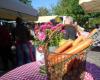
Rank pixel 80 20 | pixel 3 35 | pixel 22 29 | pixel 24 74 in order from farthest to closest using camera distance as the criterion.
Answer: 1. pixel 80 20
2. pixel 3 35
3. pixel 22 29
4. pixel 24 74

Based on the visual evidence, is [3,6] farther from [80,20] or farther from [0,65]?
[80,20]

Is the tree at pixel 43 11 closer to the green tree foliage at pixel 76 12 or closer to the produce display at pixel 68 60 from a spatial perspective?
the green tree foliage at pixel 76 12

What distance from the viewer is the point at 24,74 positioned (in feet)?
11.0

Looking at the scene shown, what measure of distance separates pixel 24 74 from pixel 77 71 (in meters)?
0.77

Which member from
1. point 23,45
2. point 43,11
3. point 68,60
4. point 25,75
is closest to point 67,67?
point 68,60

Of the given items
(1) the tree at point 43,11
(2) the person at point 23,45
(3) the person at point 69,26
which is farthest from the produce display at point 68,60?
(1) the tree at point 43,11

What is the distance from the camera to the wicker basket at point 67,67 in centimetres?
257

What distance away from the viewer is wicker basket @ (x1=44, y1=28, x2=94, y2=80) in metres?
2.57

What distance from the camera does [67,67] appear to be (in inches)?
104

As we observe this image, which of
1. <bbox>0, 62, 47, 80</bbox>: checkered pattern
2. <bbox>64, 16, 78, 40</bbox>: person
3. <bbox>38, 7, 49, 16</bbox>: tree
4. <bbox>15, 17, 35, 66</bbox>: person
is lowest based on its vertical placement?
<bbox>38, 7, 49, 16</bbox>: tree

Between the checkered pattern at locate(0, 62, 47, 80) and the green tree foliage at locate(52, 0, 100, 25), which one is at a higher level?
the checkered pattern at locate(0, 62, 47, 80)

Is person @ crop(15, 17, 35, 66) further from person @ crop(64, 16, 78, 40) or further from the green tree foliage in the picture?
the green tree foliage

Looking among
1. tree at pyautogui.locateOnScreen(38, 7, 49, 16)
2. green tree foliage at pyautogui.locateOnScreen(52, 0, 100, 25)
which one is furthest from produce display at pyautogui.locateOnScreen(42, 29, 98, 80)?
tree at pyautogui.locateOnScreen(38, 7, 49, 16)

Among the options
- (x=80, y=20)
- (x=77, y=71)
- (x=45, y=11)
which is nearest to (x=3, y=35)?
(x=77, y=71)
